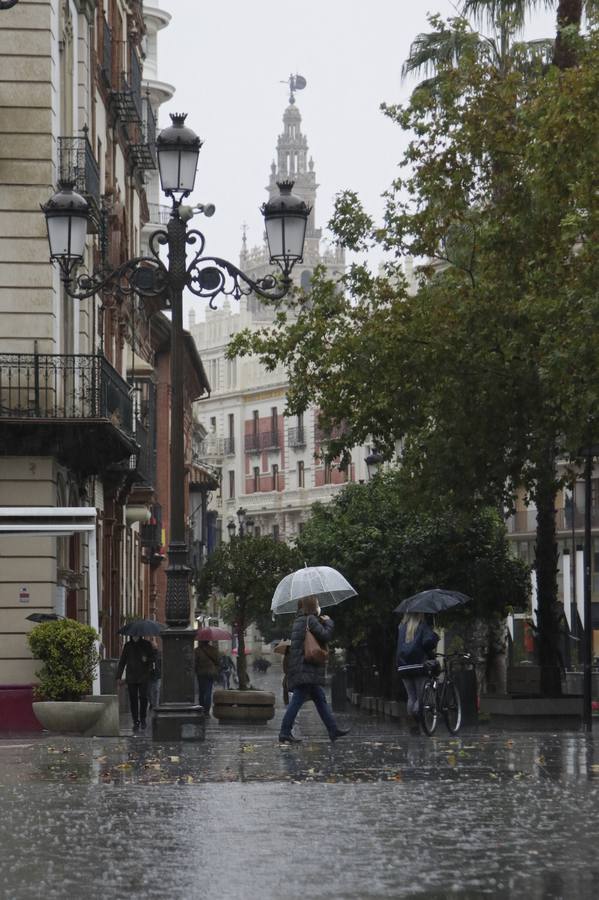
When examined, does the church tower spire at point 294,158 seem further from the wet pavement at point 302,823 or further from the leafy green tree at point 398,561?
the wet pavement at point 302,823

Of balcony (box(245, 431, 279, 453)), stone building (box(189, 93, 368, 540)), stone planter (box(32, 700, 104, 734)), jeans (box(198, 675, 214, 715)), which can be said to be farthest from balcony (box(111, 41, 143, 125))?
balcony (box(245, 431, 279, 453))

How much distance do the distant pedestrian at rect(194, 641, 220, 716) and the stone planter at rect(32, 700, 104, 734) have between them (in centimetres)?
1177

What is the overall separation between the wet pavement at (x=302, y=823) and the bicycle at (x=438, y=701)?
3.76 m

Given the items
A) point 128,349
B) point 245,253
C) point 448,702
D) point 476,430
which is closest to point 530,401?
point 476,430

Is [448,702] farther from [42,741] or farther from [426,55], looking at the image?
[426,55]

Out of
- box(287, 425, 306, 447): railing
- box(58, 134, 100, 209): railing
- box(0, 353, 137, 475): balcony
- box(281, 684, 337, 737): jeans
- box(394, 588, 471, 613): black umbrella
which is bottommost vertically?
box(281, 684, 337, 737): jeans

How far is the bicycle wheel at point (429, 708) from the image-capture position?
864 inches

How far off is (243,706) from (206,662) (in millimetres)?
1343

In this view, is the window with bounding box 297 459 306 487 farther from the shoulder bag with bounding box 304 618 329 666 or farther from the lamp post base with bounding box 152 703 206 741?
the lamp post base with bounding box 152 703 206 741

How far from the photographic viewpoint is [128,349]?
43.6m

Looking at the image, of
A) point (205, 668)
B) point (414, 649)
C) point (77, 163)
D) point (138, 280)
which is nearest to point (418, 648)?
point (414, 649)

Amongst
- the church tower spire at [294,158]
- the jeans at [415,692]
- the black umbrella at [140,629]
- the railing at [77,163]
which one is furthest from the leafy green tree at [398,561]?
the church tower spire at [294,158]

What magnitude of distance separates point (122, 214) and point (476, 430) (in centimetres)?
1402

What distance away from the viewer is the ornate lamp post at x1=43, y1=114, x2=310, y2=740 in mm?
18906
